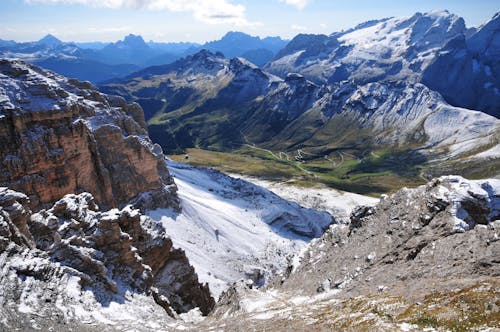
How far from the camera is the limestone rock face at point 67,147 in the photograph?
195 feet

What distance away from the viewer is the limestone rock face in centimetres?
5944

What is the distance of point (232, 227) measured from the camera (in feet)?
298

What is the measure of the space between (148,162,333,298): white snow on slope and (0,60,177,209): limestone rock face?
878 centimetres

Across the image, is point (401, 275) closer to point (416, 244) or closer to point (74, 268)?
point (416, 244)

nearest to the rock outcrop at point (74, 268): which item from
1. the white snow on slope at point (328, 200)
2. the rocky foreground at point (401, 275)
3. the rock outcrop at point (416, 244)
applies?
the rocky foreground at point (401, 275)

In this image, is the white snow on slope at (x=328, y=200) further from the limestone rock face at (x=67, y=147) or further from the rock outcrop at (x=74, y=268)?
the rock outcrop at (x=74, y=268)

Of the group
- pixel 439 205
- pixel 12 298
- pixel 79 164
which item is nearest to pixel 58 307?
pixel 12 298

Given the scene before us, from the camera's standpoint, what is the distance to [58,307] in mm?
27172

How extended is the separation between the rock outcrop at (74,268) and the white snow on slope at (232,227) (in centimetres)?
2515

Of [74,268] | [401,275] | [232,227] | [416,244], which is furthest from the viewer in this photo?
[232,227]

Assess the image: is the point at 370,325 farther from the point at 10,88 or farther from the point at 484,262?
the point at 10,88

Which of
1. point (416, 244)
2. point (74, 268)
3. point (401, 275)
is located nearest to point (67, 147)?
point (74, 268)

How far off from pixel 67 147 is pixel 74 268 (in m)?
→ 37.7

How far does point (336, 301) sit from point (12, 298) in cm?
2285
